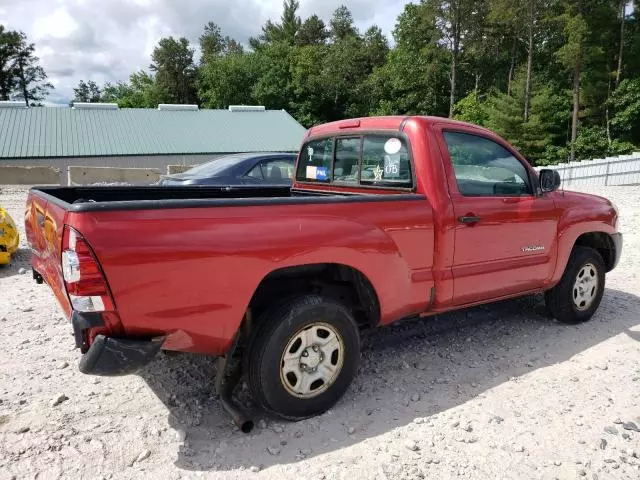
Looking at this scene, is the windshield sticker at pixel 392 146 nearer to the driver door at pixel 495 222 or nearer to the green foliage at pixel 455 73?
the driver door at pixel 495 222

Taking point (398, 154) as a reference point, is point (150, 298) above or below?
below

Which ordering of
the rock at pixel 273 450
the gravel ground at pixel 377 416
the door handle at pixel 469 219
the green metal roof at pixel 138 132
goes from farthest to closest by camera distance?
the green metal roof at pixel 138 132
the door handle at pixel 469 219
the rock at pixel 273 450
the gravel ground at pixel 377 416

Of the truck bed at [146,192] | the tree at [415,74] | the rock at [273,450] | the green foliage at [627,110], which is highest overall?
the tree at [415,74]

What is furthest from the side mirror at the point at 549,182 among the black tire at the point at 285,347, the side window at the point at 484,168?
the black tire at the point at 285,347

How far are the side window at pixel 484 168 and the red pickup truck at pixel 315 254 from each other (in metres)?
0.01

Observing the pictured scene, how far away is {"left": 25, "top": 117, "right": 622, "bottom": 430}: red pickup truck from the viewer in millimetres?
2336

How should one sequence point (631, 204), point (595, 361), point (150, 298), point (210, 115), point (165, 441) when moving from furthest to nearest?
1. point (210, 115)
2. point (631, 204)
3. point (595, 361)
4. point (165, 441)
5. point (150, 298)

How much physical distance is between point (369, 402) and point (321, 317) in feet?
2.58

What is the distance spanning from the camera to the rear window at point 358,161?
363 cm

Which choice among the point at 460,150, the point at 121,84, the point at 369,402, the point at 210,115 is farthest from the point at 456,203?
the point at 121,84

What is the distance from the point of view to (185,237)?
2.40 metres

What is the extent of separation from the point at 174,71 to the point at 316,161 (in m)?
68.6

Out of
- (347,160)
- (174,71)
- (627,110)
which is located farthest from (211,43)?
(347,160)

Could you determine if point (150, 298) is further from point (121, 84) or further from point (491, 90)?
point (121, 84)
